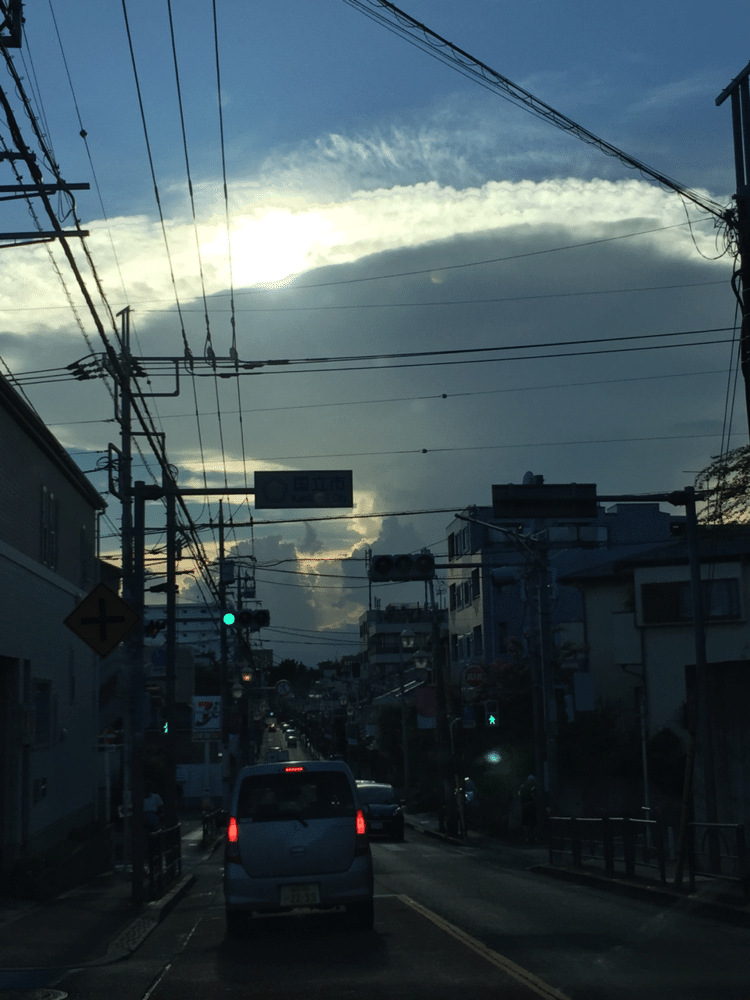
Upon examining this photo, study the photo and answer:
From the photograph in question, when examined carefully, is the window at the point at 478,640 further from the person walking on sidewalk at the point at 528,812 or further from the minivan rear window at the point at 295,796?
the minivan rear window at the point at 295,796

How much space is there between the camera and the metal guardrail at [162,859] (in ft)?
62.1

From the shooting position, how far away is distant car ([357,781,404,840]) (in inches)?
1505

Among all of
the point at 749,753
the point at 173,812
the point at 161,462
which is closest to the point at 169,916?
the point at 161,462

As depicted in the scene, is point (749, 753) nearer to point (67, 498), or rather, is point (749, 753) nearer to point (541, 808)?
point (541, 808)

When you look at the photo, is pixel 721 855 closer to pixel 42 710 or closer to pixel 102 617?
pixel 102 617

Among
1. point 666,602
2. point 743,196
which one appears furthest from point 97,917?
point 666,602

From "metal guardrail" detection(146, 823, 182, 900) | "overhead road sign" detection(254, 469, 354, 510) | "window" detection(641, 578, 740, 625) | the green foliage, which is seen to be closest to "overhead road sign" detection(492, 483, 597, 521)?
"overhead road sign" detection(254, 469, 354, 510)

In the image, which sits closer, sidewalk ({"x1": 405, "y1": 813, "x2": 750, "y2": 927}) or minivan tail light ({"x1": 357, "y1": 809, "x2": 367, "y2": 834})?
minivan tail light ({"x1": 357, "y1": 809, "x2": 367, "y2": 834})

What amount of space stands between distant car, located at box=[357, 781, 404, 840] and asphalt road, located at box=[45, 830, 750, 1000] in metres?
20.1

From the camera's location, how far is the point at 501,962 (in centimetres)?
1105

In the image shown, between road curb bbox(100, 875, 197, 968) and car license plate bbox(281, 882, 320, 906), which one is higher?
car license plate bbox(281, 882, 320, 906)

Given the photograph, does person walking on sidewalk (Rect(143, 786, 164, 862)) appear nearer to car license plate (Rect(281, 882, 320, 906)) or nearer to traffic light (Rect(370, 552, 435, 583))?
car license plate (Rect(281, 882, 320, 906))

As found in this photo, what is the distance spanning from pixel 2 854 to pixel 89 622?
23.4 ft

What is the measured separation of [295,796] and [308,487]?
6846 millimetres
